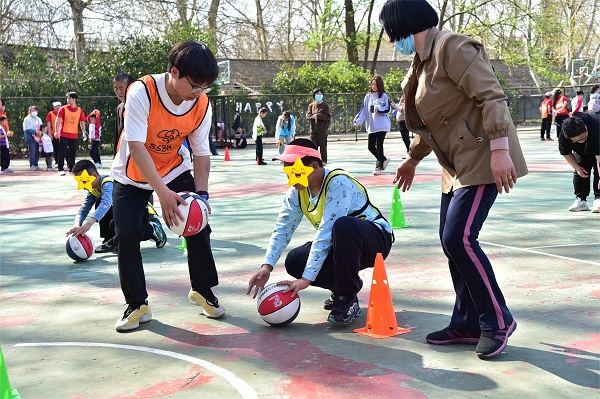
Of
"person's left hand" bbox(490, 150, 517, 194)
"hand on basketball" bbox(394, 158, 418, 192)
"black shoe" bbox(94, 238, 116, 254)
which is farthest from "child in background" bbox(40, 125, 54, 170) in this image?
"person's left hand" bbox(490, 150, 517, 194)

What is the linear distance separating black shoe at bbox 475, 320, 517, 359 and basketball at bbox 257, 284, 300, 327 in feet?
4.41

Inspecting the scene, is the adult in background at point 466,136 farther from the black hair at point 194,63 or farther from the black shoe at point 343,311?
the black hair at point 194,63

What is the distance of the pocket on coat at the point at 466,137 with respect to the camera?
4.32 m

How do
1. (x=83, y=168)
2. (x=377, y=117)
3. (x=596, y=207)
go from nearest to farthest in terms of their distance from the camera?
(x=83, y=168) → (x=596, y=207) → (x=377, y=117)

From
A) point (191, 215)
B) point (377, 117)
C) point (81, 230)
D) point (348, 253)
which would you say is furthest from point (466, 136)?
point (377, 117)

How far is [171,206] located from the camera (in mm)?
5004

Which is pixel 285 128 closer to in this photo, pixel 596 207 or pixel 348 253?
pixel 596 207

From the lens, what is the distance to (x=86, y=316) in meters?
5.85

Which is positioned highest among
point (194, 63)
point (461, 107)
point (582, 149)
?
point (194, 63)

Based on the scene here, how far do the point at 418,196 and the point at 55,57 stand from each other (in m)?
24.3

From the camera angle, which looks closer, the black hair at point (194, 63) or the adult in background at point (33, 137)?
the black hair at point (194, 63)

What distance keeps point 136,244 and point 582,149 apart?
6197mm

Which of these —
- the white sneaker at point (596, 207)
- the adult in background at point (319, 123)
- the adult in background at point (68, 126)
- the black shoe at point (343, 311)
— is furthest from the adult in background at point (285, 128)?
the black shoe at point (343, 311)

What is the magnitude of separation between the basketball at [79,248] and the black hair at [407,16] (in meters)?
4.68
